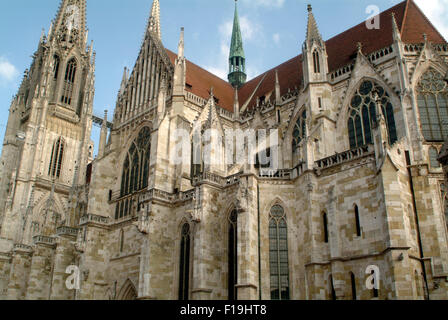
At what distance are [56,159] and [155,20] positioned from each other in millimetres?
19169

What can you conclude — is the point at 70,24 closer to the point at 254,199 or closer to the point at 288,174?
the point at 288,174

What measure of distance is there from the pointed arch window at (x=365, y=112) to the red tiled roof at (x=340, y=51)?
10.7 ft

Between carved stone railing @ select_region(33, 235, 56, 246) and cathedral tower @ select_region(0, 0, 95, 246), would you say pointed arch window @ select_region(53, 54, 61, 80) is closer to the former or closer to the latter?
cathedral tower @ select_region(0, 0, 95, 246)

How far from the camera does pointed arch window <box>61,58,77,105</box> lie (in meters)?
50.8

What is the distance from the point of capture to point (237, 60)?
47.5 meters

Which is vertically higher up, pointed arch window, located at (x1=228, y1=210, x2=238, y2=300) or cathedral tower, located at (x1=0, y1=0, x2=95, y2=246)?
cathedral tower, located at (x1=0, y1=0, x2=95, y2=246)

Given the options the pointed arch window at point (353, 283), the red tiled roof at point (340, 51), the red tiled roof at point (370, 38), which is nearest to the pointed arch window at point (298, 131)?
the red tiled roof at point (340, 51)

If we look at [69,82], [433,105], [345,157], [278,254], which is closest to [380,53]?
[433,105]

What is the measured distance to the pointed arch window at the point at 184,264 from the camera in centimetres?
2311

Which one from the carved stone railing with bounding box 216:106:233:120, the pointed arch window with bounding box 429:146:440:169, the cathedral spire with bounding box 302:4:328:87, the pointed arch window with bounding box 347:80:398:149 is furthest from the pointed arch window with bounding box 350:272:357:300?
the carved stone railing with bounding box 216:106:233:120

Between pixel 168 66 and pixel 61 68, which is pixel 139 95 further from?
pixel 61 68

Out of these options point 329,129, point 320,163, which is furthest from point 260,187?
point 329,129

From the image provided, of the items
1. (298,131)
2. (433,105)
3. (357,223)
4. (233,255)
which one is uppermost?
(298,131)

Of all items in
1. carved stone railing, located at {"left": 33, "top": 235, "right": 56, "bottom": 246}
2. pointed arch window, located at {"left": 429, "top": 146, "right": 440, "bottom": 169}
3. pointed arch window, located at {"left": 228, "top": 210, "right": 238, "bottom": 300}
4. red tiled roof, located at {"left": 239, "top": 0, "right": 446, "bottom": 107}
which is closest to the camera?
pointed arch window, located at {"left": 228, "top": 210, "right": 238, "bottom": 300}
